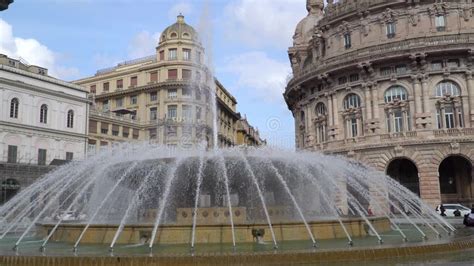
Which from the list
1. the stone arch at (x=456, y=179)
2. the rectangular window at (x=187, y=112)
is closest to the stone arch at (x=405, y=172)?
the stone arch at (x=456, y=179)

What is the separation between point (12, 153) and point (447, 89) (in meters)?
38.7

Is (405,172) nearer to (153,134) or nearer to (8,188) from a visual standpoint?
(8,188)

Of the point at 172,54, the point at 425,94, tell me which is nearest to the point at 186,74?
the point at 172,54

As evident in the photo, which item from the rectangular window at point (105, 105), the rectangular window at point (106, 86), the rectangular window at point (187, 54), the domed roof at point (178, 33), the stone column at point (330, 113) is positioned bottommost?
the stone column at point (330, 113)

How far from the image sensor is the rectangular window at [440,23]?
4000cm

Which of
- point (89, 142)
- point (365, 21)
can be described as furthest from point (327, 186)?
point (89, 142)

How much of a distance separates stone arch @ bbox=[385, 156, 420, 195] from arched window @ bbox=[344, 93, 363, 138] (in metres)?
3.99

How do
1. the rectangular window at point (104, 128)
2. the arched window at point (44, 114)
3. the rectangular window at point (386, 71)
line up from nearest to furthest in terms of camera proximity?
the rectangular window at point (386, 71) < the arched window at point (44, 114) < the rectangular window at point (104, 128)

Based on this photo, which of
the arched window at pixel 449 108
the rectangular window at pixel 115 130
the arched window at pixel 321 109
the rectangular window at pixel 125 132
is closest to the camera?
the arched window at pixel 449 108

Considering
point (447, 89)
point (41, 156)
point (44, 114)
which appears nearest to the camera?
point (447, 89)

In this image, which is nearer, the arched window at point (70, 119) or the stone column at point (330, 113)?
the stone column at point (330, 113)

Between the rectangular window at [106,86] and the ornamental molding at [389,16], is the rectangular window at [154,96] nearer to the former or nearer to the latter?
the rectangular window at [106,86]

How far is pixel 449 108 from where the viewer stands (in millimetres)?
38312

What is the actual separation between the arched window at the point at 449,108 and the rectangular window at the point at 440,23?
474cm
